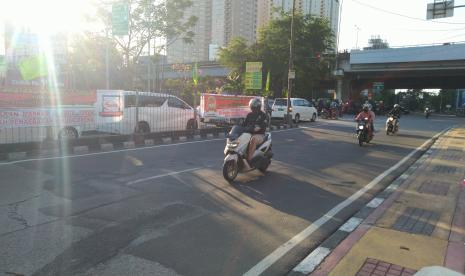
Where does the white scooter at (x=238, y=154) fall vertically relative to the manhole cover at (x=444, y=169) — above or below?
above

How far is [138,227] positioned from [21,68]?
2548cm

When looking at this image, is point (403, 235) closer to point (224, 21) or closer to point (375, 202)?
point (375, 202)

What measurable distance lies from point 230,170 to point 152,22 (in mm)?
22755

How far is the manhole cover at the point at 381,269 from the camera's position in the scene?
418 centimetres

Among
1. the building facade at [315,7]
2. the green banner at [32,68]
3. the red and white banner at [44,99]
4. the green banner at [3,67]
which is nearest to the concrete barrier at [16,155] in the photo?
the red and white banner at [44,99]

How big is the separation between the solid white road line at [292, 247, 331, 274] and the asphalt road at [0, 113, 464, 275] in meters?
0.11

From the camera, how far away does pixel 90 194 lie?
23.1 feet

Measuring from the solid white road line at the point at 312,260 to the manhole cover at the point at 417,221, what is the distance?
1.31 m

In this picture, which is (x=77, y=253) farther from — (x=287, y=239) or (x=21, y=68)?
(x=21, y=68)

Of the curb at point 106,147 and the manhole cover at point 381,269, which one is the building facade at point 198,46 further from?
the manhole cover at point 381,269

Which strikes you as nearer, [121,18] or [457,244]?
[457,244]

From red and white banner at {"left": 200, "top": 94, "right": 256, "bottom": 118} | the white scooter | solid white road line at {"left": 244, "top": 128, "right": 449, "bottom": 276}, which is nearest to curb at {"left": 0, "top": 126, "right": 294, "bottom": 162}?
red and white banner at {"left": 200, "top": 94, "right": 256, "bottom": 118}

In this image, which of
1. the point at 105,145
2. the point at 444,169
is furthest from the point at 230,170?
the point at 105,145

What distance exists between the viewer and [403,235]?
17.5 feet
